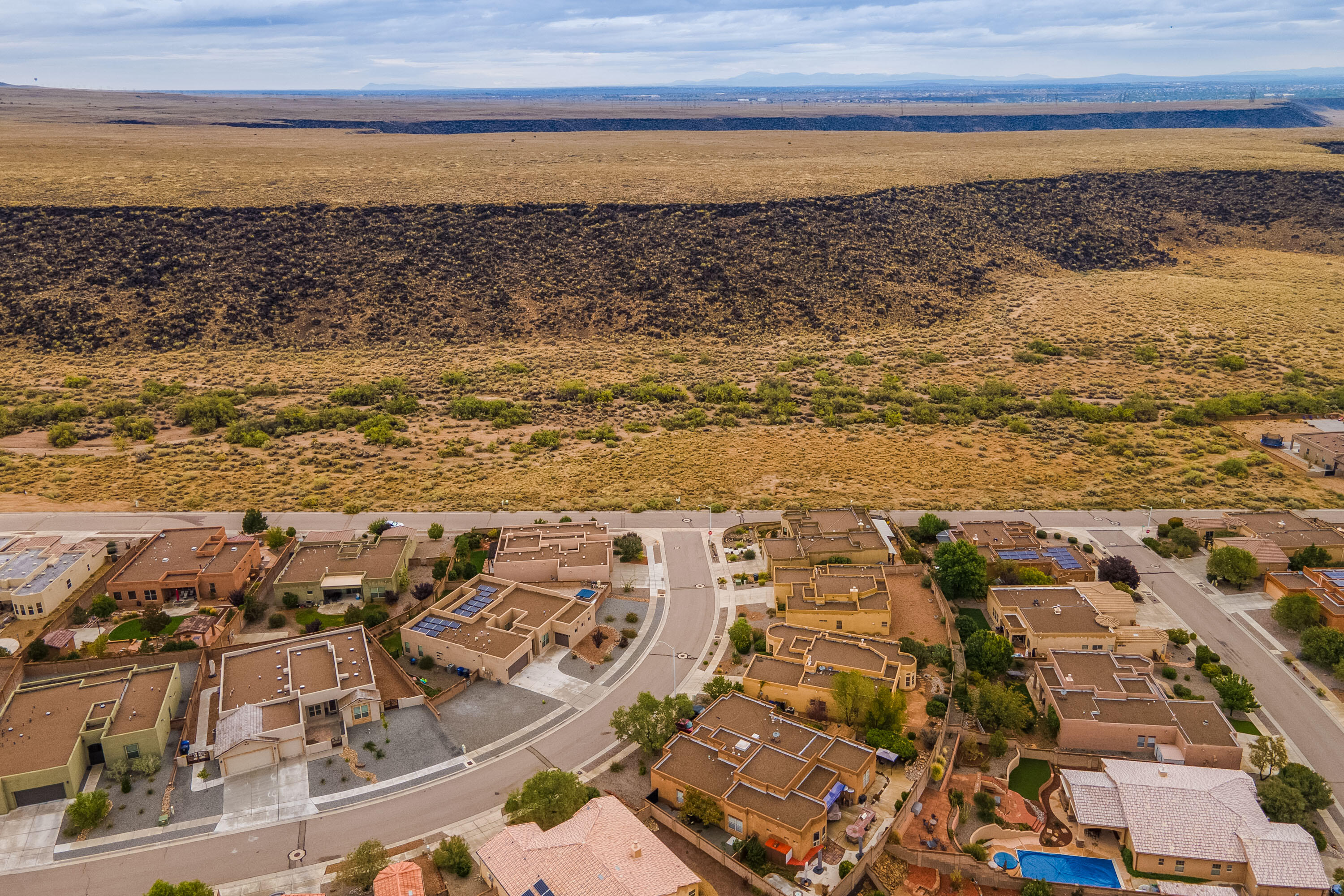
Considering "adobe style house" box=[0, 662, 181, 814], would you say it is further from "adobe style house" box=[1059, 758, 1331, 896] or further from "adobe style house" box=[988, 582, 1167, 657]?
"adobe style house" box=[988, 582, 1167, 657]

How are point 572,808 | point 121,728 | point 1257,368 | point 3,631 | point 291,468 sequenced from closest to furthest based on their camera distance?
point 572,808, point 121,728, point 3,631, point 291,468, point 1257,368

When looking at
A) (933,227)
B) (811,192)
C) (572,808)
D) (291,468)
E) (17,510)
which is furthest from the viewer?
(811,192)

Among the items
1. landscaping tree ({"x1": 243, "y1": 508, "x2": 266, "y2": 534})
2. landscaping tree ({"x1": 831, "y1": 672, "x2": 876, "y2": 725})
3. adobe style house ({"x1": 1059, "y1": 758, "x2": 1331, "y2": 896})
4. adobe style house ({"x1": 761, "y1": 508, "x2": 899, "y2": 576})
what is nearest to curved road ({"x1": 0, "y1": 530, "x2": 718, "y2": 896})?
landscaping tree ({"x1": 831, "y1": 672, "x2": 876, "y2": 725})

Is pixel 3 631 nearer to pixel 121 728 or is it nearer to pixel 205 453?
pixel 121 728

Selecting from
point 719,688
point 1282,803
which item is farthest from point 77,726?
point 1282,803

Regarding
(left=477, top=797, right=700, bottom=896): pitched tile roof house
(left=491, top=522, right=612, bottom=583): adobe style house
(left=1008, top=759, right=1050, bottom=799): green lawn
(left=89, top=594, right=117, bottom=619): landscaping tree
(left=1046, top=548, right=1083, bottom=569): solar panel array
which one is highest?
(left=89, top=594, right=117, bottom=619): landscaping tree

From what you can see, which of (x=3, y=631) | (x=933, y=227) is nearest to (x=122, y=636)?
(x=3, y=631)
